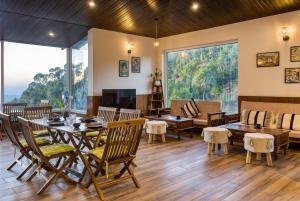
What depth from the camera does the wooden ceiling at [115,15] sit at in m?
5.60

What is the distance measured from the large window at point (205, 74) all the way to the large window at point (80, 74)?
275 cm

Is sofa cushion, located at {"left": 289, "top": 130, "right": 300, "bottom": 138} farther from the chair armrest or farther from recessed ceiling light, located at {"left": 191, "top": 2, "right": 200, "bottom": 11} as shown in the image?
recessed ceiling light, located at {"left": 191, "top": 2, "right": 200, "bottom": 11}

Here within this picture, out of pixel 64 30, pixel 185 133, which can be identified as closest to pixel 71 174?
pixel 185 133

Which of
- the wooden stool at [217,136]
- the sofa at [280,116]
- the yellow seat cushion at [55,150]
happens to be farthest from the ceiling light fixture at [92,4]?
the sofa at [280,116]

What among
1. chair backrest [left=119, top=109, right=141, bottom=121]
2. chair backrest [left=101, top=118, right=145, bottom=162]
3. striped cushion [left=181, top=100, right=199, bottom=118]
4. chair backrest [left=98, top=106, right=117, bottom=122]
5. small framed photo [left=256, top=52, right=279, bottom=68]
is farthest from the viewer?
striped cushion [left=181, top=100, right=199, bottom=118]

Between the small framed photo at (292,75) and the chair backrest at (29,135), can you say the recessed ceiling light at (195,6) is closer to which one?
the small framed photo at (292,75)

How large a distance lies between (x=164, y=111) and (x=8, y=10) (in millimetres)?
4689

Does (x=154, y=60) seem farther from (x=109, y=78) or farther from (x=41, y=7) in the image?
(x=41, y=7)

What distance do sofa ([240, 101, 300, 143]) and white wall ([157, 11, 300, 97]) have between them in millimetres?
408

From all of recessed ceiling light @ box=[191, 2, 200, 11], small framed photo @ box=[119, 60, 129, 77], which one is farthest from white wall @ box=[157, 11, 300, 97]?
small framed photo @ box=[119, 60, 129, 77]

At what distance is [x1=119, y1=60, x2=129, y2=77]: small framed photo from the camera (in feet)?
25.0

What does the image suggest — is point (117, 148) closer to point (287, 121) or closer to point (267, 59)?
point (287, 121)

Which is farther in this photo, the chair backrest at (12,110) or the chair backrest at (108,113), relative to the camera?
the chair backrest at (12,110)

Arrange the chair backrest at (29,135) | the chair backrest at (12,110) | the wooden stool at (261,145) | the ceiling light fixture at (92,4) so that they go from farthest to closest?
the chair backrest at (12,110), the ceiling light fixture at (92,4), the wooden stool at (261,145), the chair backrest at (29,135)
